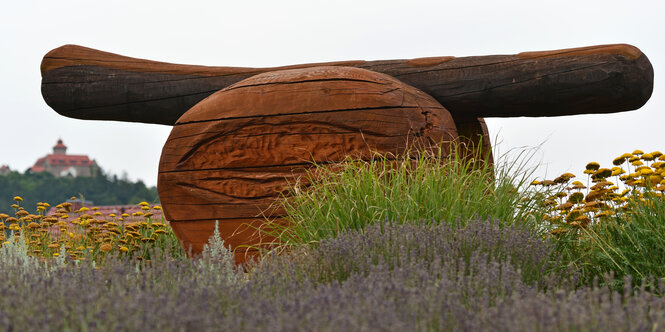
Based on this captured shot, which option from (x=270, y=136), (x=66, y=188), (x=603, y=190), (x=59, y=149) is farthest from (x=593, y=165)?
(x=59, y=149)

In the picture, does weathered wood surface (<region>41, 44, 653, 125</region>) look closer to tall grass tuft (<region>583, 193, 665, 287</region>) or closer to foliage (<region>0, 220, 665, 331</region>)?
tall grass tuft (<region>583, 193, 665, 287</region>)

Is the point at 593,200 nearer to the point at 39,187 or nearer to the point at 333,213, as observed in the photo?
the point at 333,213

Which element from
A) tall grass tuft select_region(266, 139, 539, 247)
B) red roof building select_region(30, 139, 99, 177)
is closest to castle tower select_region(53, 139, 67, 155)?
red roof building select_region(30, 139, 99, 177)

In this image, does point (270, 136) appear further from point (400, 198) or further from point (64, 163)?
point (64, 163)

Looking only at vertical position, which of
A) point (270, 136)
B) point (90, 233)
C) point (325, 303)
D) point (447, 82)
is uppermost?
point (447, 82)

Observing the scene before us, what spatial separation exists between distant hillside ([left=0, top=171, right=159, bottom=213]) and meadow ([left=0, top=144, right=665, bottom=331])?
29.8 meters

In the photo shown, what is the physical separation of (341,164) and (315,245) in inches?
34.5

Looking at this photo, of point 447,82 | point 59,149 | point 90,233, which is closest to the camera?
point 447,82

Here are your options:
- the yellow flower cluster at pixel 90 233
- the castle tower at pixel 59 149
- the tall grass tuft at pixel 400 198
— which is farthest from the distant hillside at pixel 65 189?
the tall grass tuft at pixel 400 198

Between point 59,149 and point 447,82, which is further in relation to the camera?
point 59,149

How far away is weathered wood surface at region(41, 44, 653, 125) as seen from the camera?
4863 mm

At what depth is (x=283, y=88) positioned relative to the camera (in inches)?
195

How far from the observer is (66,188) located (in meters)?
44.1

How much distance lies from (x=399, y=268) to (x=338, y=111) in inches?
95.1
